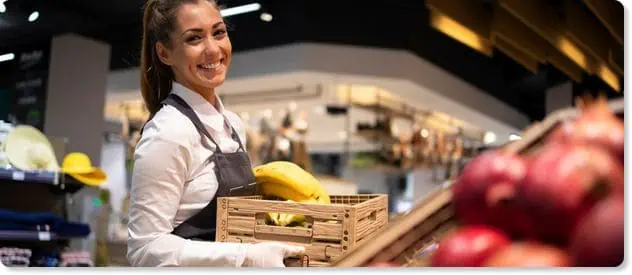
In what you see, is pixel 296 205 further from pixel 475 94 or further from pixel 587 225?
pixel 475 94

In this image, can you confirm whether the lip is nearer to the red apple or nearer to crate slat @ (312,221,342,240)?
crate slat @ (312,221,342,240)

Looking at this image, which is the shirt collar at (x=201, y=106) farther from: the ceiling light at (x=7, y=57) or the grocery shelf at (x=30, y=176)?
the grocery shelf at (x=30, y=176)

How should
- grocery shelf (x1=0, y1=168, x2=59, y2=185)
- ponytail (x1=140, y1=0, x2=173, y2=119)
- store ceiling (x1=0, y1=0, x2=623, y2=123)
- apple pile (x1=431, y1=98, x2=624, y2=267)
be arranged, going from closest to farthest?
apple pile (x1=431, y1=98, x2=624, y2=267)
ponytail (x1=140, y1=0, x2=173, y2=119)
store ceiling (x1=0, y1=0, x2=623, y2=123)
grocery shelf (x1=0, y1=168, x2=59, y2=185)

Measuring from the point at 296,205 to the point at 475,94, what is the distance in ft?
2.73

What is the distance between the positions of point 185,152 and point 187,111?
12cm

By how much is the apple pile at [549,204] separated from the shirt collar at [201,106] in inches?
33.8

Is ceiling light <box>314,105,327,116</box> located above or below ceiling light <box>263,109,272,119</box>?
above

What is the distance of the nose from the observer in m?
1.51

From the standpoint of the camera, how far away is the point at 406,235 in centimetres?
88

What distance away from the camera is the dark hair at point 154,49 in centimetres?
155

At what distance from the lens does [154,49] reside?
1.60 meters

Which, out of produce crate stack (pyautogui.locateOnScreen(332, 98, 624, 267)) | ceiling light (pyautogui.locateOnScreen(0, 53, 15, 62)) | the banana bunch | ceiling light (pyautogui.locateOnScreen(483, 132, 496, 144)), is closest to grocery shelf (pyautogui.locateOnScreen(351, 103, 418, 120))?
ceiling light (pyautogui.locateOnScreen(0, 53, 15, 62))

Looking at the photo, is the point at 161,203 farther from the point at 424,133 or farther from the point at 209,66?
the point at 424,133

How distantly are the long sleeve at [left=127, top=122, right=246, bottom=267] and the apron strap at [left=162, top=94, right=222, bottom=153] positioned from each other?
7cm
